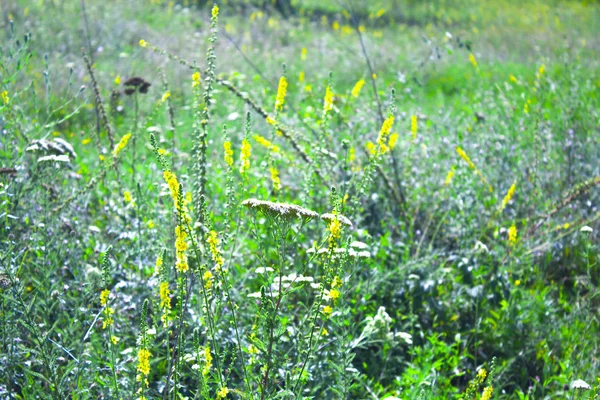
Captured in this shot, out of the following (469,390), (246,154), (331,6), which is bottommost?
(331,6)

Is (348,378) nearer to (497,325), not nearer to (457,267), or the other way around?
(497,325)

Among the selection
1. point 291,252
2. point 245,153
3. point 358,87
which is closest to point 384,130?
point 245,153

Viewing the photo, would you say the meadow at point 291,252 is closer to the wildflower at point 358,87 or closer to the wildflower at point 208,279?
the wildflower at point 208,279

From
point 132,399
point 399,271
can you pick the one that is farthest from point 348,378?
point 399,271

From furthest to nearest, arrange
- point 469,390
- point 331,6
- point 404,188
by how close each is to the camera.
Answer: point 331,6 < point 404,188 < point 469,390

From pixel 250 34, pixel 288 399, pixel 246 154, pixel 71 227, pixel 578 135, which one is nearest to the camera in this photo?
pixel 288 399

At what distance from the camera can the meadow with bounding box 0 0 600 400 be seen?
7.26ft

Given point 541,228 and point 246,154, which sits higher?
point 246,154

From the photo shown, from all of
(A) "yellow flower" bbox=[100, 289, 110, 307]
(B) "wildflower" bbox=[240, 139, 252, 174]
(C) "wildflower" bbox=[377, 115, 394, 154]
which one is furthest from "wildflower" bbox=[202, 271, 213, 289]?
(C) "wildflower" bbox=[377, 115, 394, 154]

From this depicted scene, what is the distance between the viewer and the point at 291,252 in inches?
141

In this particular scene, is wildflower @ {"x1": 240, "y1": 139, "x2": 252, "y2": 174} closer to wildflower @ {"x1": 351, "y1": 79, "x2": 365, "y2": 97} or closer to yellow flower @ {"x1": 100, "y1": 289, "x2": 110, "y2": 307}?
yellow flower @ {"x1": 100, "y1": 289, "x2": 110, "y2": 307}

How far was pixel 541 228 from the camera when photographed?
3.95m

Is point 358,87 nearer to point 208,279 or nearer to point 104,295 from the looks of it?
point 208,279

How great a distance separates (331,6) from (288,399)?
14872 millimetres
